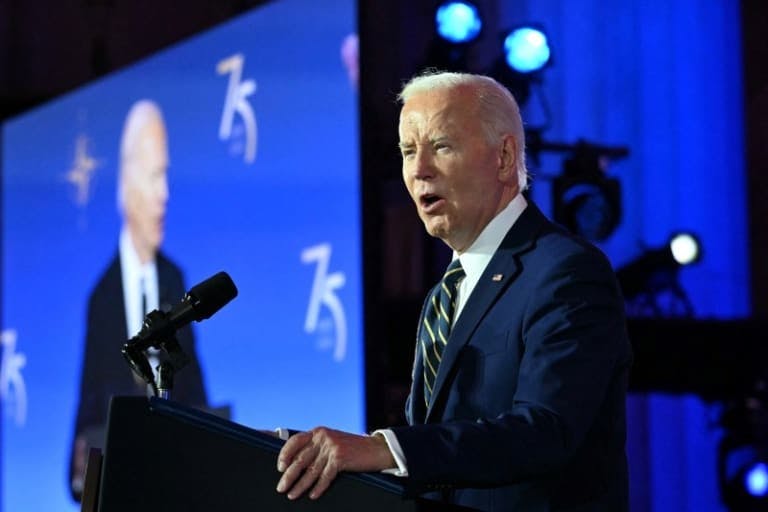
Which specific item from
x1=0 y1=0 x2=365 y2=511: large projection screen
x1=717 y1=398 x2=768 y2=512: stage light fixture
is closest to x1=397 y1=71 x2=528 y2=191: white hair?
x1=0 y1=0 x2=365 y2=511: large projection screen

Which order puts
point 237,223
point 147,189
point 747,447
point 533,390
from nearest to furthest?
point 533,390 < point 237,223 < point 747,447 < point 147,189

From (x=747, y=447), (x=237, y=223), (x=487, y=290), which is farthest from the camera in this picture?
(x=747, y=447)

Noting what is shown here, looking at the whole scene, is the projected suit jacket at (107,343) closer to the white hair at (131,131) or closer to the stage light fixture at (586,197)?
the white hair at (131,131)

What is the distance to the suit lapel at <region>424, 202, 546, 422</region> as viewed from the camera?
6.72 feet

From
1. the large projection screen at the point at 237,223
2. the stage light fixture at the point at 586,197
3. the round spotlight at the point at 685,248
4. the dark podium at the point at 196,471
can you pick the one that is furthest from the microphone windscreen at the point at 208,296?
the round spotlight at the point at 685,248

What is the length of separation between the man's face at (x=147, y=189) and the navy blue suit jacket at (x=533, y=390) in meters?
3.48

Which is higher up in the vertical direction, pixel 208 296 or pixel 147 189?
pixel 147 189

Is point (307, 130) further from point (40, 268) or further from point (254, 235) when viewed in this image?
point (40, 268)

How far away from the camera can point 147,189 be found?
5.58m

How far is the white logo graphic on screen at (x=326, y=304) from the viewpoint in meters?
4.38

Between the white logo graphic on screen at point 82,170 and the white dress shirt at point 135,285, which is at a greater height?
the white logo graphic on screen at point 82,170

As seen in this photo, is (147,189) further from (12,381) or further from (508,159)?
(508,159)

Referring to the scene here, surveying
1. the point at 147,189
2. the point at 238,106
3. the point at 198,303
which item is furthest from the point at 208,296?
the point at 147,189

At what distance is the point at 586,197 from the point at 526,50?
0.59 m
